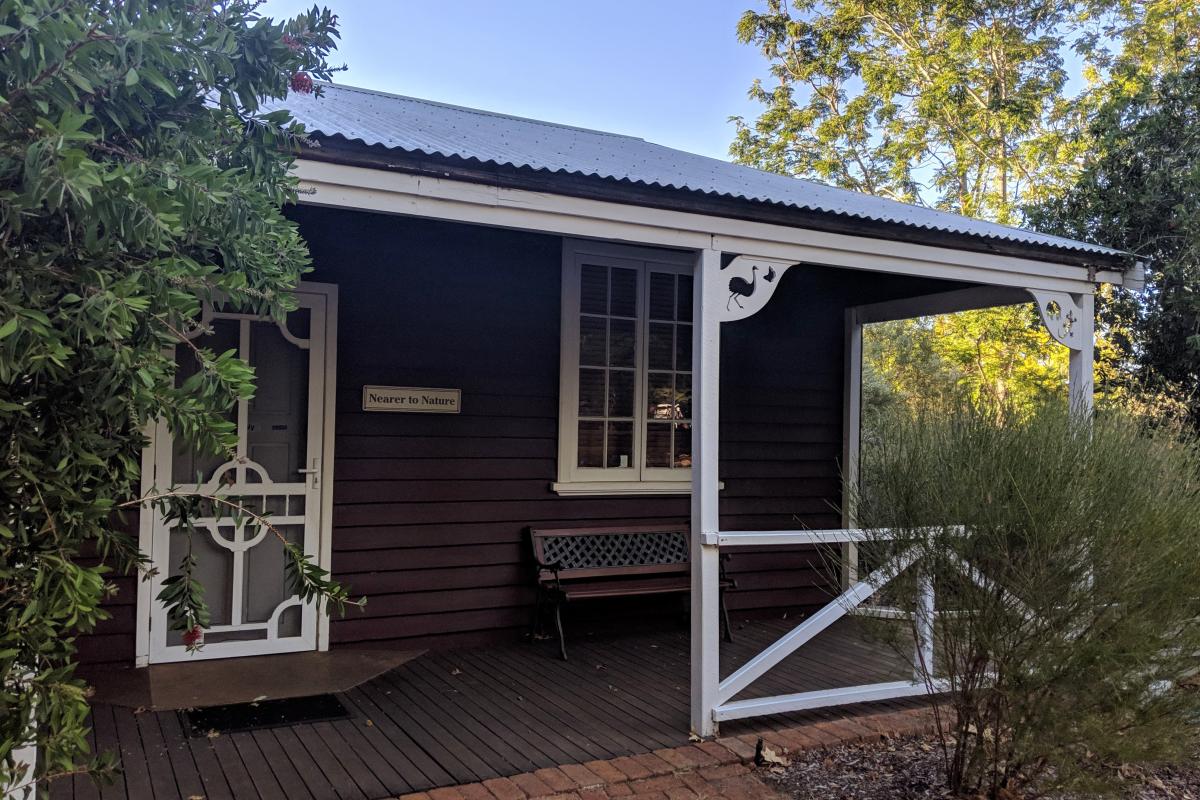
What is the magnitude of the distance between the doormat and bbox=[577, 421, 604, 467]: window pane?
2.19 meters

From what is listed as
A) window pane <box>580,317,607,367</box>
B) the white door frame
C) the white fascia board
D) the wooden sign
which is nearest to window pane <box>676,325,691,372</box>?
window pane <box>580,317,607,367</box>

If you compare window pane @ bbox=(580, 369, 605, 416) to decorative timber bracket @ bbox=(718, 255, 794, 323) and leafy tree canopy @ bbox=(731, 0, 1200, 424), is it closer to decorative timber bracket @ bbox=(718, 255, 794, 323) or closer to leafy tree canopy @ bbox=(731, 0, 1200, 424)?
decorative timber bracket @ bbox=(718, 255, 794, 323)

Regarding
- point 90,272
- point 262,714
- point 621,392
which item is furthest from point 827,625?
point 90,272

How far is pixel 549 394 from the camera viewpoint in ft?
17.6

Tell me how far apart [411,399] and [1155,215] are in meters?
7.52

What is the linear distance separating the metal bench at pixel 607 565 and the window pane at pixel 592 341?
1.12 m

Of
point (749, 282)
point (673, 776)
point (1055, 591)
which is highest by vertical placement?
point (749, 282)

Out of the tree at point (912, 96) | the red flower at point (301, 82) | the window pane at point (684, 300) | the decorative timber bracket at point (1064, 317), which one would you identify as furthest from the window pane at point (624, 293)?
the tree at point (912, 96)

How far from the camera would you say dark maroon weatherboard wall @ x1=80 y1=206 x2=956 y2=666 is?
4.80 meters

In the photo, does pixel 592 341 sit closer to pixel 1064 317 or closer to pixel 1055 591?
pixel 1064 317

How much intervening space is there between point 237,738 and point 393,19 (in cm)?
2015

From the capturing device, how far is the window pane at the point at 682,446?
588 centimetres

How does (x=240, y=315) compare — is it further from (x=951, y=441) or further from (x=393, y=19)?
(x=393, y=19)

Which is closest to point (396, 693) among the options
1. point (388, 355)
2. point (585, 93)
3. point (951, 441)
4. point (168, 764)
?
point (168, 764)
